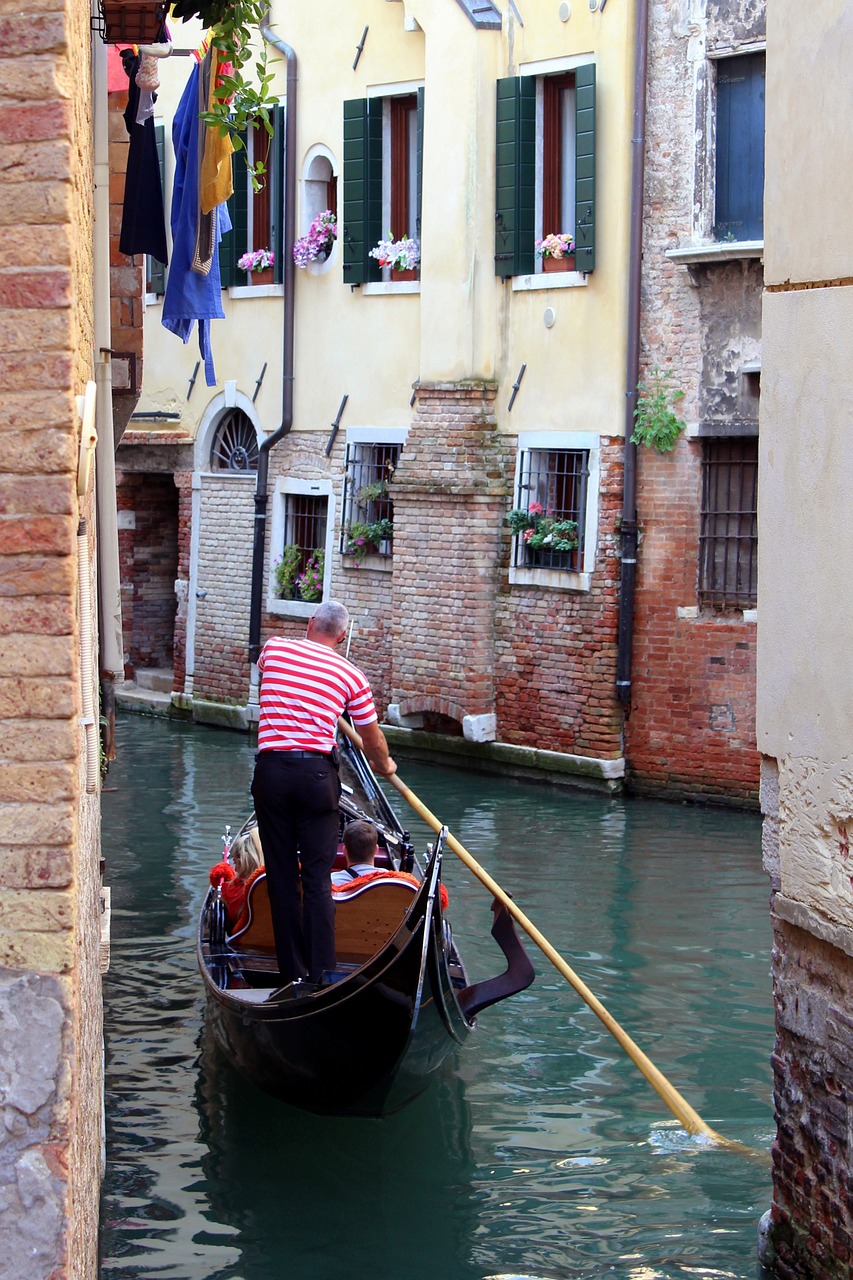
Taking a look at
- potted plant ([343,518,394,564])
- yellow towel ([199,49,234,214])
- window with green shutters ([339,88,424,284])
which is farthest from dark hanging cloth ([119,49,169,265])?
potted plant ([343,518,394,564])

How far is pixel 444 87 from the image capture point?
1118 centimetres

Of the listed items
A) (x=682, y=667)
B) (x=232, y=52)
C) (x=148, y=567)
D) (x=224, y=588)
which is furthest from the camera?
(x=148, y=567)

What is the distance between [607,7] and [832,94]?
7306 millimetres

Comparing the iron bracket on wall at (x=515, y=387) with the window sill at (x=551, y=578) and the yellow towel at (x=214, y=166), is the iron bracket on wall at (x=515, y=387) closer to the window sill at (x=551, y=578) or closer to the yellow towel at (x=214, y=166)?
the window sill at (x=551, y=578)

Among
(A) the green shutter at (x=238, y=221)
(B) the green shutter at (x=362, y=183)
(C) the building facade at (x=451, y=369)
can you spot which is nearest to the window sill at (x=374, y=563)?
(C) the building facade at (x=451, y=369)

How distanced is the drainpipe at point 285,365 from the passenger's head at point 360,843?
7.35m

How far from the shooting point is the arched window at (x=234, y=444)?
539 inches

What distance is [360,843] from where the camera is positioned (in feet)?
19.9

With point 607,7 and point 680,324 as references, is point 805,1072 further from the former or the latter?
point 607,7

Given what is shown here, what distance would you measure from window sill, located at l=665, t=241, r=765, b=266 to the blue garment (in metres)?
3.32

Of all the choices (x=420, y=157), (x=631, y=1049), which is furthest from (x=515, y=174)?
Result: (x=631, y=1049)

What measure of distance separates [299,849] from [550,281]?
6.32 meters

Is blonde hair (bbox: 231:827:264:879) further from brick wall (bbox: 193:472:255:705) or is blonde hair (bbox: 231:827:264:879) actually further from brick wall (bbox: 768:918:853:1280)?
brick wall (bbox: 193:472:255:705)

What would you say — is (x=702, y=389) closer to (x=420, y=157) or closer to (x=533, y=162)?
(x=533, y=162)
